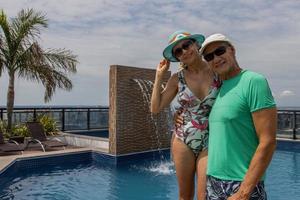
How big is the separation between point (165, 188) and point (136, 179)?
98 centimetres

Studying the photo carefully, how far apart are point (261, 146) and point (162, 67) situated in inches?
37.8

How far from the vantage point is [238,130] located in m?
→ 1.67

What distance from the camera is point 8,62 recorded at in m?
11.4

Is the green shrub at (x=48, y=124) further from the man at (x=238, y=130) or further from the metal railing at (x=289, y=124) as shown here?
the man at (x=238, y=130)

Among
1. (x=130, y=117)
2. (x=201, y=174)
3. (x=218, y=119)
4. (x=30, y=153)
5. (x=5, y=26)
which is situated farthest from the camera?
(x=5, y=26)

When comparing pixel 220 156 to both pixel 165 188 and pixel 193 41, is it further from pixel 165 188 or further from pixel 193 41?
pixel 165 188

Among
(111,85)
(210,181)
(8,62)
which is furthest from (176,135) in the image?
(8,62)

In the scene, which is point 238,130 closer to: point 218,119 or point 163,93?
point 218,119

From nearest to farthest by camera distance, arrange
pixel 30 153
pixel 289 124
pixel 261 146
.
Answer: pixel 261 146 < pixel 30 153 < pixel 289 124

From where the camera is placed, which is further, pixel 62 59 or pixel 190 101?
pixel 62 59

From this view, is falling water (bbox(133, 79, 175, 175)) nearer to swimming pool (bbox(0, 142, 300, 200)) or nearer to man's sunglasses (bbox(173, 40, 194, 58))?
swimming pool (bbox(0, 142, 300, 200))

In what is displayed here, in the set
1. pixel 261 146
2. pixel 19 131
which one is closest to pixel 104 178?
pixel 19 131

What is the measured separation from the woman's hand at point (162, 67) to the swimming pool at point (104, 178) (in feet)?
13.3

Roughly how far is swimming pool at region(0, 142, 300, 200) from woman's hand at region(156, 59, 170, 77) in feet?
13.3
